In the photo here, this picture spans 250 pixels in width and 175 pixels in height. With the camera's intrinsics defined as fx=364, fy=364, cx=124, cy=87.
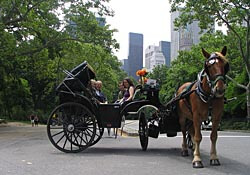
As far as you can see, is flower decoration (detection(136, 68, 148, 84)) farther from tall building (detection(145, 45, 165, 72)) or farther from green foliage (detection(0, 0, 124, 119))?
tall building (detection(145, 45, 165, 72))

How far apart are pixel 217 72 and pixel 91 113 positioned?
3.68 meters

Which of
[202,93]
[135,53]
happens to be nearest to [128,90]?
[202,93]

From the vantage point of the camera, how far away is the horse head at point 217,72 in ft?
21.1

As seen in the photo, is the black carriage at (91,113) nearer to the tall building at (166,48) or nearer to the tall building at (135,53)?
the tall building at (135,53)

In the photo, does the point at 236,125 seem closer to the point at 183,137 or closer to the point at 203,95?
the point at 183,137

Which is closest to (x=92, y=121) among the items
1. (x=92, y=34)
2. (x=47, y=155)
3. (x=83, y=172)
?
(x=47, y=155)

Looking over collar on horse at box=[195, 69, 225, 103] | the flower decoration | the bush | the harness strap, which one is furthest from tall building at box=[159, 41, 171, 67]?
the harness strap

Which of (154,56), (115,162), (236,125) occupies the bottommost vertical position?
(115,162)

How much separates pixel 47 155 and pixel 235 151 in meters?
4.69

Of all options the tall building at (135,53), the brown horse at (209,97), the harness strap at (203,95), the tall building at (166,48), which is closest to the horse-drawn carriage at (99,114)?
the brown horse at (209,97)

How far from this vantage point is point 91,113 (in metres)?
9.12

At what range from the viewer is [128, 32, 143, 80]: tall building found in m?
85.4

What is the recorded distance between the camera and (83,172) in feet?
21.0

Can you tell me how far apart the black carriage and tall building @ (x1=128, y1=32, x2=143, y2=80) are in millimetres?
72945
